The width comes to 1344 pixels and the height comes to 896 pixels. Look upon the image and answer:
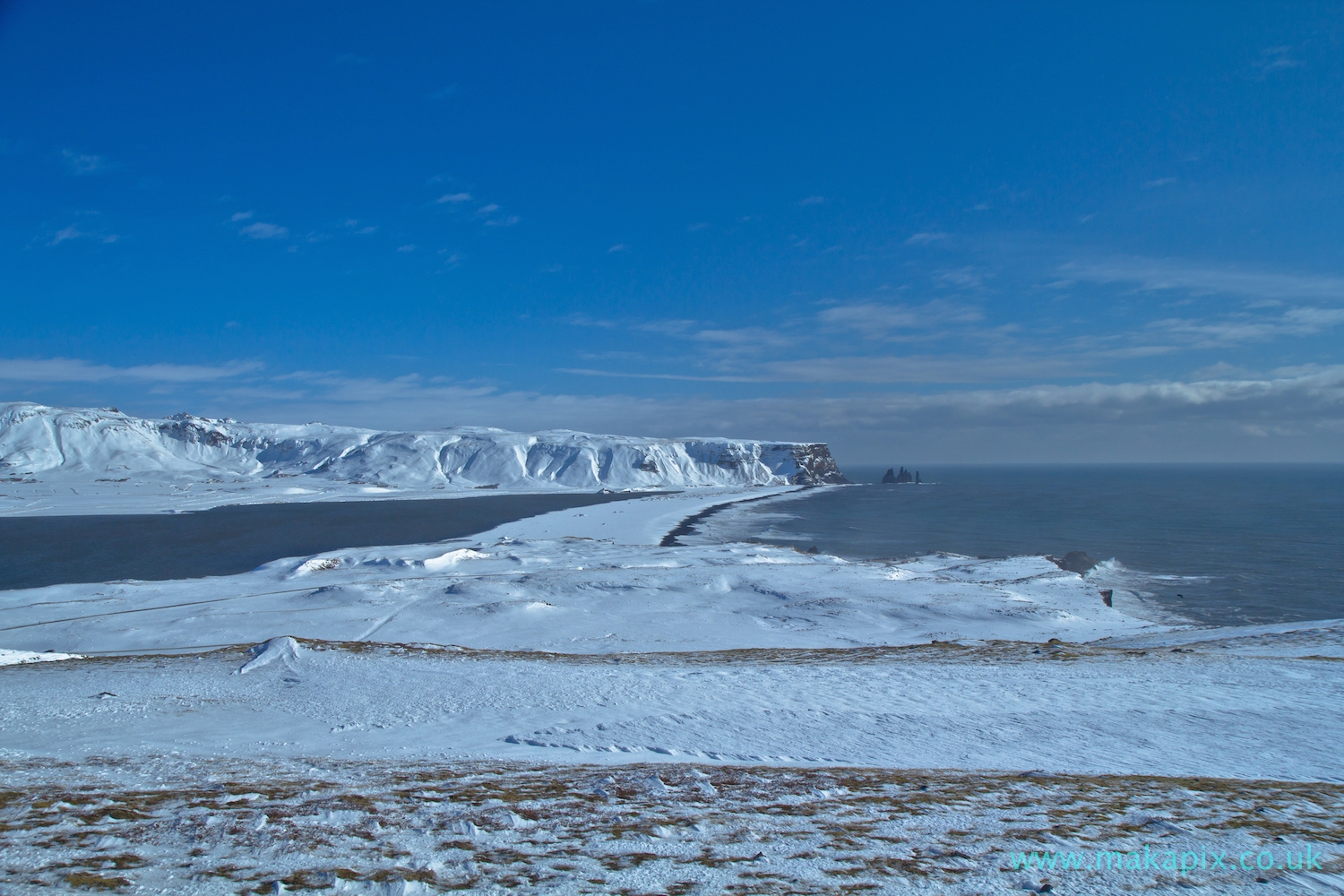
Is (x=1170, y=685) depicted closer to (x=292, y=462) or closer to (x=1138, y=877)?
(x=1138, y=877)

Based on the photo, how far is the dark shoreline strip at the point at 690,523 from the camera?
50.1 metres

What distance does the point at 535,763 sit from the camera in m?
7.99

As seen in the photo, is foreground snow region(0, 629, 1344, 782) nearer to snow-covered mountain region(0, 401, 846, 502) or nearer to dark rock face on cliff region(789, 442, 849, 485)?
snow-covered mountain region(0, 401, 846, 502)

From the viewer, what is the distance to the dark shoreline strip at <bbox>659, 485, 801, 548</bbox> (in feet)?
164

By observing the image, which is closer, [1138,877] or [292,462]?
[1138,877]

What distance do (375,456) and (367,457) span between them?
1.92 meters

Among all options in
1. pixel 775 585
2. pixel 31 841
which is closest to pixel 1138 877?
pixel 31 841

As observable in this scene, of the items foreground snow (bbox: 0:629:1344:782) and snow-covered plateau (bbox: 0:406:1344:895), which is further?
foreground snow (bbox: 0:629:1344:782)

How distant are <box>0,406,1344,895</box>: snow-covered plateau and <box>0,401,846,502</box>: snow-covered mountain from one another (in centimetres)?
11133

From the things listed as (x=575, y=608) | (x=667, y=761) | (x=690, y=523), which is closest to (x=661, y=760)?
(x=667, y=761)

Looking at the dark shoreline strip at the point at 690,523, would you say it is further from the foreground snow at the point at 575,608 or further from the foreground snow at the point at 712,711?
the foreground snow at the point at 712,711

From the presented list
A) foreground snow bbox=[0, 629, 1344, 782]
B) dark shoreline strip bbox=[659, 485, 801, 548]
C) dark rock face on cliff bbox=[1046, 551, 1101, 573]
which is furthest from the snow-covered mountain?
foreground snow bbox=[0, 629, 1344, 782]

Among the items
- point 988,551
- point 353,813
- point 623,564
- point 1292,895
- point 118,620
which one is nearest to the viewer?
point 1292,895

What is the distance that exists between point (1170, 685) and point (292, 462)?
163m
